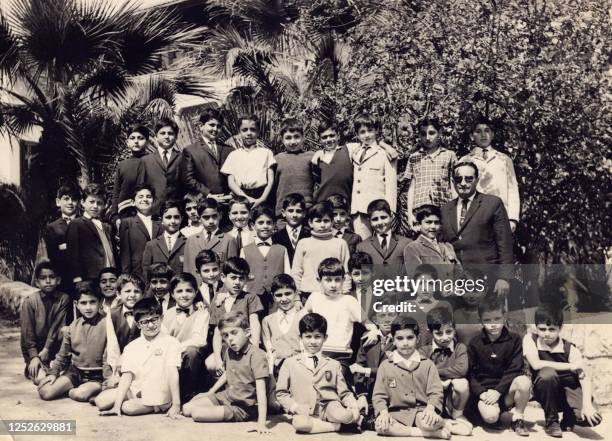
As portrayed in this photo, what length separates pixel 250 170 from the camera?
19.8 ft

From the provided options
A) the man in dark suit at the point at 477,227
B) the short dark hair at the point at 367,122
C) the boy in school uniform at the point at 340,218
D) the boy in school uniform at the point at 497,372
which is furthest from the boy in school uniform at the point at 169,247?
the boy in school uniform at the point at 497,372

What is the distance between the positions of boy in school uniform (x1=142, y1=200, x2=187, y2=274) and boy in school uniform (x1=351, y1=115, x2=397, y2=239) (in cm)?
118

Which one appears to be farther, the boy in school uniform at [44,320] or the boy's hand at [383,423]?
the boy in school uniform at [44,320]

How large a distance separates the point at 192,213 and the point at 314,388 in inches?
66.1

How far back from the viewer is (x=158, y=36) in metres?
7.98

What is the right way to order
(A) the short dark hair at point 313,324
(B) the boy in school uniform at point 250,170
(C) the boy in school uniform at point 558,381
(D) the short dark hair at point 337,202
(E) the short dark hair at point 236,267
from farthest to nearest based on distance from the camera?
1. (B) the boy in school uniform at point 250,170
2. (D) the short dark hair at point 337,202
3. (E) the short dark hair at point 236,267
4. (A) the short dark hair at point 313,324
5. (C) the boy in school uniform at point 558,381

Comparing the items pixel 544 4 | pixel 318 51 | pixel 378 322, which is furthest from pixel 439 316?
pixel 318 51

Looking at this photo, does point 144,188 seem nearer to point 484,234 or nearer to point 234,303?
point 234,303

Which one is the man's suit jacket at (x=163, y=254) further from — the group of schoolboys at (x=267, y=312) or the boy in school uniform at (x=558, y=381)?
the boy in school uniform at (x=558, y=381)

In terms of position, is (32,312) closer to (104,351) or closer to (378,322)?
(104,351)

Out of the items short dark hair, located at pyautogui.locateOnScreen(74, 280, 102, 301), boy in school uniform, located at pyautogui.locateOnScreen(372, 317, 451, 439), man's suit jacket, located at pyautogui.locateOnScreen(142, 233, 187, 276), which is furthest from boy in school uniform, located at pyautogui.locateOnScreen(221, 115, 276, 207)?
boy in school uniform, located at pyautogui.locateOnScreen(372, 317, 451, 439)

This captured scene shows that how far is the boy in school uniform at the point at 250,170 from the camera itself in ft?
19.8

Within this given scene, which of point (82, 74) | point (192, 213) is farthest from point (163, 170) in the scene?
point (82, 74)

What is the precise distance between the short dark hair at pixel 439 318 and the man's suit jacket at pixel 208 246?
136 centimetres
